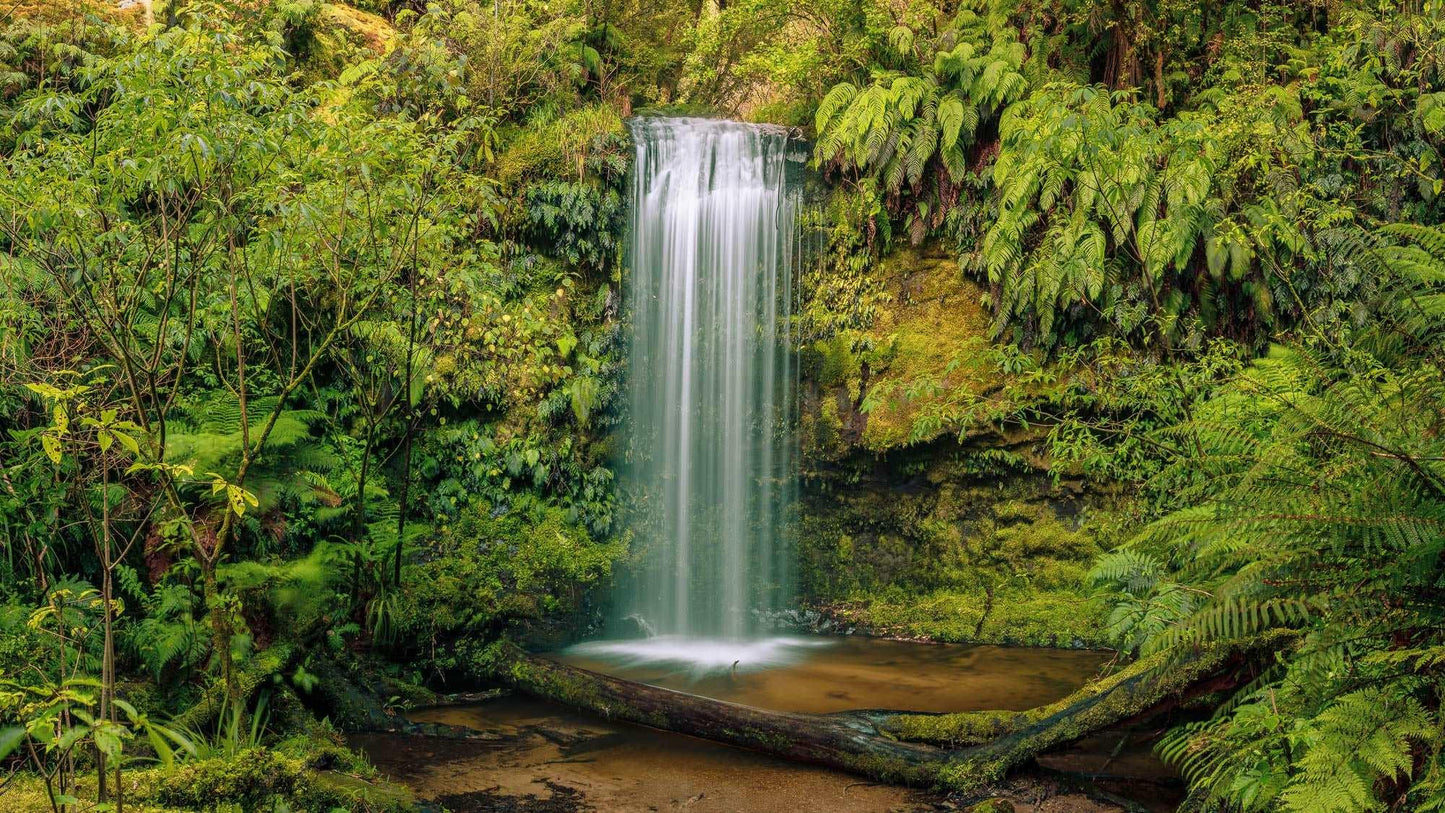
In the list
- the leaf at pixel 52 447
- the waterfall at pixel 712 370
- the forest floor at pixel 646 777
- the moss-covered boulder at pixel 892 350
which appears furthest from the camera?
the waterfall at pixel 712 370

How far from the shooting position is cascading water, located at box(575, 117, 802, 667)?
396 inches

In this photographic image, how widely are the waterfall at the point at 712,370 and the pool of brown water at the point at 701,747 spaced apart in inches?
72.9

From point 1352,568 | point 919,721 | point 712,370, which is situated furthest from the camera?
point 712,370

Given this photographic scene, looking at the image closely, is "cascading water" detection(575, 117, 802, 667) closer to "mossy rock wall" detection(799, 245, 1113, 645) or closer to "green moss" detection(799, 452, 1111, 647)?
"mossy rock wall" detection(799, 245, 1113, 645)

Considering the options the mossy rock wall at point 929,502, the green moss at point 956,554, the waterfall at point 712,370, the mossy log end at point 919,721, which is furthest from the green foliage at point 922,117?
the mossy log end at point 919,721

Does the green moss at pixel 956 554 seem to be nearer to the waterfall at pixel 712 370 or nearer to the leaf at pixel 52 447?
the waterfall at pixel 712 370

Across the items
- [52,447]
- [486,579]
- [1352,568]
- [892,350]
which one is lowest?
[486,579]

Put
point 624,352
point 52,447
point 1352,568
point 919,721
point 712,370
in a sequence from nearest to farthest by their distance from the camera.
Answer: point 1352,568 < point 52,447 < point 919,721 < point 712,370 < point 624,352

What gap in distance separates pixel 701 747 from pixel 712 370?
4.97m

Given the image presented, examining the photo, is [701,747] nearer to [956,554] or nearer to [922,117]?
[956,554]

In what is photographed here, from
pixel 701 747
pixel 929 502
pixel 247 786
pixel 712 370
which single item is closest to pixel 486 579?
pixel 712 370

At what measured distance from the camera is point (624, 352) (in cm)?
1043

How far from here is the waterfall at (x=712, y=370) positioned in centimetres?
1007

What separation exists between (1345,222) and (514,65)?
345 inches
